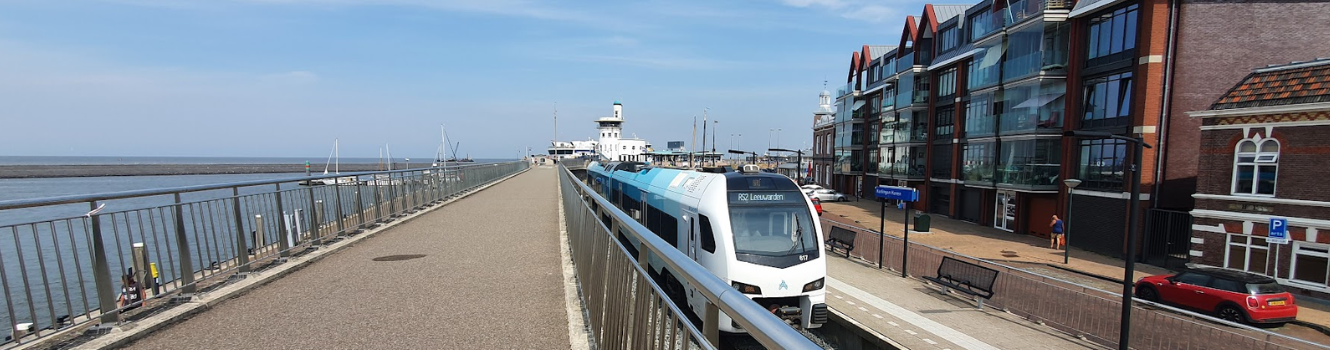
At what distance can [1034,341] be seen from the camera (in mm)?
11922

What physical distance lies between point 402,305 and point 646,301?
3.54 m

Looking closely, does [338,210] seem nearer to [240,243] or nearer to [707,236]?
[240,243]

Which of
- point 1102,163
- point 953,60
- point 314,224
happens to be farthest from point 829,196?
point 314,224

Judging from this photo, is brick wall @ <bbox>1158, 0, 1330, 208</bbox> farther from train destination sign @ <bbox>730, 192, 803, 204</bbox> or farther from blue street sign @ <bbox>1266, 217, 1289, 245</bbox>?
train destination sign @ <bbox>730, 192, 803, 204</bbox>

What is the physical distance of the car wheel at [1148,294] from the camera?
1548 centimetres

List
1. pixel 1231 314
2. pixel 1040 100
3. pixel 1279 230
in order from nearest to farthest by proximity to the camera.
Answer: pixel 1231 314 → pixel 1279 230 → pixel 1040 100

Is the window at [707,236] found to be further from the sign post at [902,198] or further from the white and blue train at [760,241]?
the sign post at [902,198]

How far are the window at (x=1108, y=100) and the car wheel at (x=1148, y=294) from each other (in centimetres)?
1018

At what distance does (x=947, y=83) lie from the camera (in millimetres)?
37281

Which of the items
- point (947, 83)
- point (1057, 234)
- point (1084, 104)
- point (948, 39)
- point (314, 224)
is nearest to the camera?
point (314, 224)

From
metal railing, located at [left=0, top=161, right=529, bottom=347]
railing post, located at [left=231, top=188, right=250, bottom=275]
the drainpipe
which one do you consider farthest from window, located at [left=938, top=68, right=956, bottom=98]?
railing post, located at [left=231, top=188, right=250, bottom=275]

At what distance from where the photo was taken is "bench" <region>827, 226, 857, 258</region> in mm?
21781

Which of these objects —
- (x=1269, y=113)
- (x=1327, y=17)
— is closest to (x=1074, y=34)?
(x=1327, y=17)

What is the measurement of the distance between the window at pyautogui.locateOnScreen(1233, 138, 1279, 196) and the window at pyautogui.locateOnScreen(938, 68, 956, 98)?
19010mm
